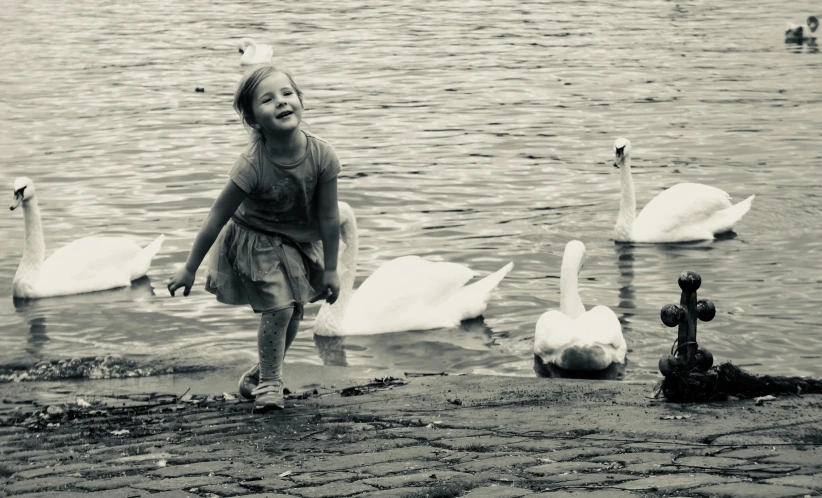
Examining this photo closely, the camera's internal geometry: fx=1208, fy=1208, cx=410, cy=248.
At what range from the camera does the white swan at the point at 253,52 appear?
23.5m

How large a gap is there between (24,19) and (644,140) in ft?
70.9

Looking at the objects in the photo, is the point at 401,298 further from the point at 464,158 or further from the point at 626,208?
the point at 464,158

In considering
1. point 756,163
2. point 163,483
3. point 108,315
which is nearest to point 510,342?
point 108,315

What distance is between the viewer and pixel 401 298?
9602 millimetres

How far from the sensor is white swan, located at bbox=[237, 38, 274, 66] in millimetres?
23516

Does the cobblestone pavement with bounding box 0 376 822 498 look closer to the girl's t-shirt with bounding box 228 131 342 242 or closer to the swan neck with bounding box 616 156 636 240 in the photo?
the girl's t-shirt with bounding box 228 131 342 242

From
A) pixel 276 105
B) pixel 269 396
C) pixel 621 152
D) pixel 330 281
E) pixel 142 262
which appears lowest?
pixel 142 262

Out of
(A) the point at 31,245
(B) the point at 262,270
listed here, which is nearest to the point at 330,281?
(B) the point at 262,270

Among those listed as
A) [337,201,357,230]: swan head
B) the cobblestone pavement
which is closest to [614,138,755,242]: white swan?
[337,201,357,230]: swan head

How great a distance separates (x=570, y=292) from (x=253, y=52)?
16.8 m

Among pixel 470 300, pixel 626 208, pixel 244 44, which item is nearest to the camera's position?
pixel 470 300

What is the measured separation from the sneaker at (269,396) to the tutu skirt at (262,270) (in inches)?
15.6

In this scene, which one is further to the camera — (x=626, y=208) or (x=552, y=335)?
(x=626, y=208)

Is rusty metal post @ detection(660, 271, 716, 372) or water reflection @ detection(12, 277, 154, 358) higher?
rusty metal post @ detection(660, 271, 716, 372)
